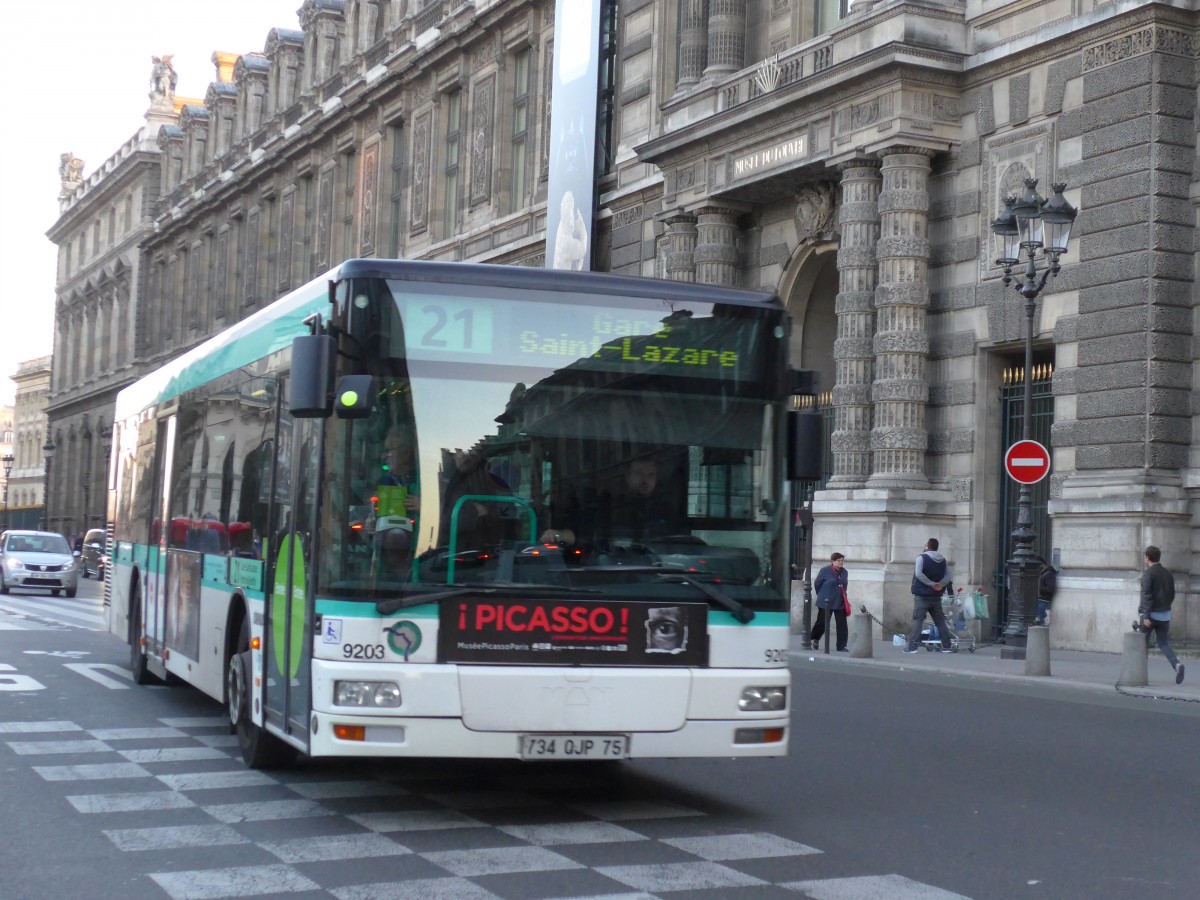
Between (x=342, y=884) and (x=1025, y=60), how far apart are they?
69.0ft

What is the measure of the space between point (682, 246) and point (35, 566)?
682 inches

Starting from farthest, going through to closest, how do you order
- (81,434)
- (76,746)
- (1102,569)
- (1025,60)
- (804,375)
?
1. (81,434)
2. (1025,60)
3. (1102,569)
4. (76,746)
5. (804,375)

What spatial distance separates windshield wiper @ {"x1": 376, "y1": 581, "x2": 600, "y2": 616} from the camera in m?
8.14

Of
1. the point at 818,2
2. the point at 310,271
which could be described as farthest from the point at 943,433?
the point at 310,271

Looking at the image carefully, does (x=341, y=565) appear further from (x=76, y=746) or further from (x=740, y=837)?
(x=76, y=746)

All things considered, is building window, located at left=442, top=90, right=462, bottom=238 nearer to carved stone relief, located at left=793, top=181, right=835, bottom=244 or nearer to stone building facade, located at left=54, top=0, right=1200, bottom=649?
stone building facade, located at left=54, top=0, right=1200, bottom=649

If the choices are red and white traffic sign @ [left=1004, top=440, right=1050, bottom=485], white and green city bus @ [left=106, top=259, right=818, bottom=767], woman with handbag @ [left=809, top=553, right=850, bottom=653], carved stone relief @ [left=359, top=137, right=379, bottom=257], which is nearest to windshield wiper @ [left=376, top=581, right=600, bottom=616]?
white and green city bus @ [left=106, top=259, right=818, bottom=767]

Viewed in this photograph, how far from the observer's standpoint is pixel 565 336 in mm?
8539

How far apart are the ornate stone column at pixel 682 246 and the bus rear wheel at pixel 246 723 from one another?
2218 centimetres

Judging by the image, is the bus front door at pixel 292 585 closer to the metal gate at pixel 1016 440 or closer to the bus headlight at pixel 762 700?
the bus headlight at pixel 762 700

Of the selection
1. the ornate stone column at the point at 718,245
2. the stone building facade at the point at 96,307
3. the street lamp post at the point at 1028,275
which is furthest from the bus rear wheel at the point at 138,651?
the stone building facade at the point at 96,307

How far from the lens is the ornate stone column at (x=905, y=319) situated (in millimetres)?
26266

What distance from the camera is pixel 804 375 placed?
9.08 m

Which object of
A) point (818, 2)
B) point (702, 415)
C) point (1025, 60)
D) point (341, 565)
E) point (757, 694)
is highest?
point (818, 2)
